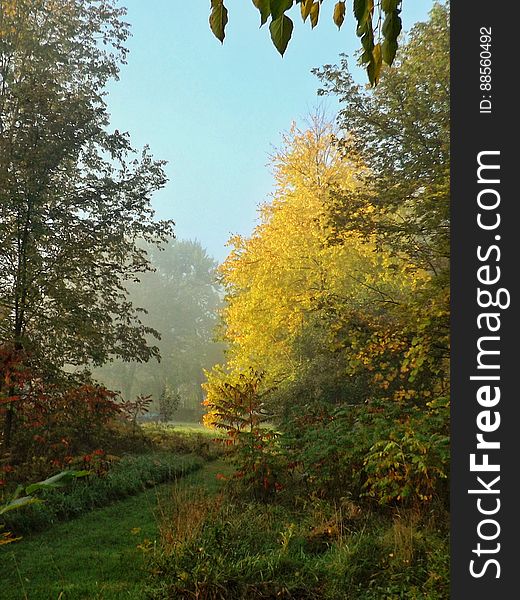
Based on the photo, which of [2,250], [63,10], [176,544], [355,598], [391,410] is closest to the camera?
[355,598]

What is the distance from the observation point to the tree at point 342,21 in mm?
1130

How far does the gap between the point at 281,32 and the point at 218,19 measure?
0.21 meters

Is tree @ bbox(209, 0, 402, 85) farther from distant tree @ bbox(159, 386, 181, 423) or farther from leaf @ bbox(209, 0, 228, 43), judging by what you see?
distant tree @ bbox(159, 386, 181, 423)

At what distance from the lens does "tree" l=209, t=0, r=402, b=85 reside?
113cm

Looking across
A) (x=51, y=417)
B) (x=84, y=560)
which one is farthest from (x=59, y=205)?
(x=84, y=560)

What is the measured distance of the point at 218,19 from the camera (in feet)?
4.14

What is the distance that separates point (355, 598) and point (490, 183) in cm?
284

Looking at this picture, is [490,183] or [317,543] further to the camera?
[317,543]

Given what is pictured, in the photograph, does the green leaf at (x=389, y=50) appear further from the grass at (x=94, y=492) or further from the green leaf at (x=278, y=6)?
the grass at (x=94, y=492)

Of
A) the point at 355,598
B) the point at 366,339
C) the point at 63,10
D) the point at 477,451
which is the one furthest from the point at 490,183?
the point at 63,10

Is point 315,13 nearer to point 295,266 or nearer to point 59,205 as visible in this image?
point 59,205

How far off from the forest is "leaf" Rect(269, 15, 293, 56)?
0.05 feet

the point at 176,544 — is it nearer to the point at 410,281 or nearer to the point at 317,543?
the point at 317,543

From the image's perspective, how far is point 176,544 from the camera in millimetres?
3840
